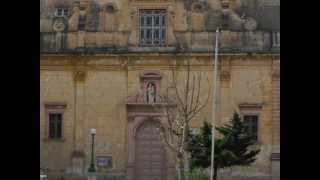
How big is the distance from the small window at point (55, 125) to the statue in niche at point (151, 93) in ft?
11.4

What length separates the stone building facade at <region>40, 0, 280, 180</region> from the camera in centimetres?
2711

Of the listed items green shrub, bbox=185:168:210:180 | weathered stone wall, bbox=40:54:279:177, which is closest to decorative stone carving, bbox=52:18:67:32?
weathered stone wall, bbox=40:54:279:177

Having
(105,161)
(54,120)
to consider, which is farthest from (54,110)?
(105,161)

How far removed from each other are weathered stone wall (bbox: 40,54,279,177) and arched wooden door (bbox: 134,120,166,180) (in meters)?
0.57

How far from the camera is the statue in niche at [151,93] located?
27203mm

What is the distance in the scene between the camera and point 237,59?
2711 centimetres

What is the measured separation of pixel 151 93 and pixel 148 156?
2401 mm

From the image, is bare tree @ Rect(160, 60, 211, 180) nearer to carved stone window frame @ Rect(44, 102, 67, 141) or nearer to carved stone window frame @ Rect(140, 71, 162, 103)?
Answer: carved stone window frame @ Rect(140, 71, 162, 103)

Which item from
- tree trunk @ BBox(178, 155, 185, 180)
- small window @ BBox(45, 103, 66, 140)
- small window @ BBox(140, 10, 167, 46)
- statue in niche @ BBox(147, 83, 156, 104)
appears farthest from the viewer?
small window @ BBox(140, 10, 167, 46)

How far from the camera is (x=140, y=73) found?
27219 mm

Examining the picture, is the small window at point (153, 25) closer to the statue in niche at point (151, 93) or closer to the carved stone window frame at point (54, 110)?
the statue in niche at point (151, 93)

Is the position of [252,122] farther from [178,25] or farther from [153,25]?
[153,25]
